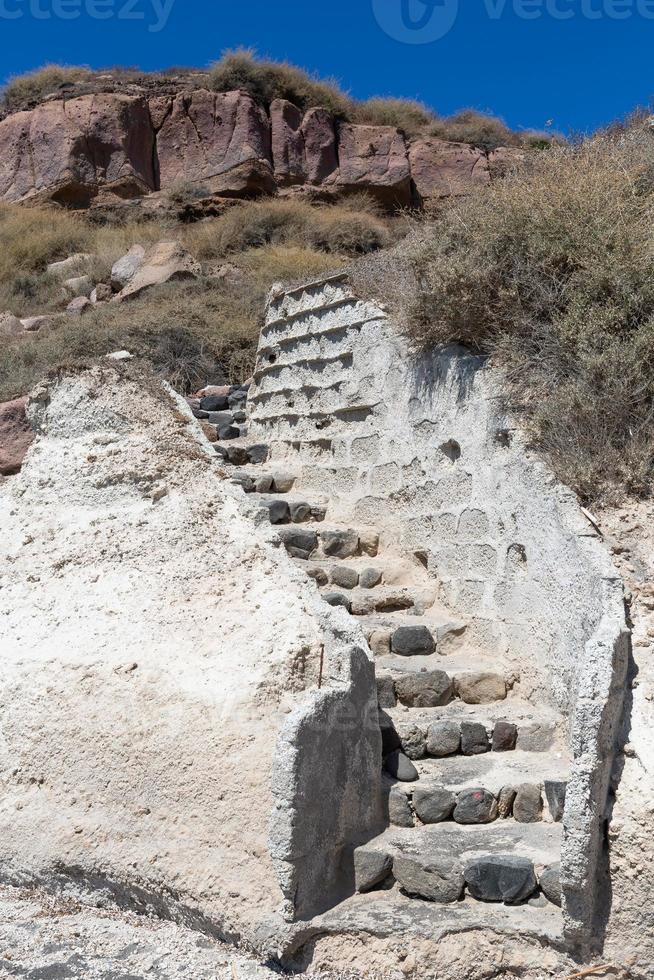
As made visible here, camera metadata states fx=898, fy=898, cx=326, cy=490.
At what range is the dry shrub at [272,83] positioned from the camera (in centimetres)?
2059

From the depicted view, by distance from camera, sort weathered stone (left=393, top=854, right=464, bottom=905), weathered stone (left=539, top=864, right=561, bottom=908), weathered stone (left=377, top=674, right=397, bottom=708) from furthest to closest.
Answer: weathered stone (left=377, top=674, right=397, bottom=708) → weathered stone (left=393, top=854, right=464, bottom=905) → weathered stone (left=539, top=864, right=561, bottom=908)

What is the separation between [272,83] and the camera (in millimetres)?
20750

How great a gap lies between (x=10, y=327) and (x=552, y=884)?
9.61 m

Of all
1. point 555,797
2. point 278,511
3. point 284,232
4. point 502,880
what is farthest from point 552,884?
point 284,232

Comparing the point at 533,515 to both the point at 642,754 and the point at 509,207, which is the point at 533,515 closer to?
the point at 642,754

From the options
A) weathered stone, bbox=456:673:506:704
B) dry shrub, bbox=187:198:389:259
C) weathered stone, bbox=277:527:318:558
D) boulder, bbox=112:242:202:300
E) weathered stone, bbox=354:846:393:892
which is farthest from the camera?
dry shrub, bbox=187:198:389:259

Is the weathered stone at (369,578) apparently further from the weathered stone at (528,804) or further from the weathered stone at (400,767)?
the weathered stone at (528,804)

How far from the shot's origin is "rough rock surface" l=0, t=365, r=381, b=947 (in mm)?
3506

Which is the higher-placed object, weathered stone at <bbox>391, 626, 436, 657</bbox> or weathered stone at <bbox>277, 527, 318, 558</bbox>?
weathered stone at <bbox>277, 527, 318, 558</bbox>

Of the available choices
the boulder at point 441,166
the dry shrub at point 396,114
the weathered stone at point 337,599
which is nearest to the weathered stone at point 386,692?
the weathered stone at point 337,599

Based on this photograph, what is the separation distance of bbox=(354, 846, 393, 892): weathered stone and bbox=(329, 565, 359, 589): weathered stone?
6.47 feet

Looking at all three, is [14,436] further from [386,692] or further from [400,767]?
[400,767]

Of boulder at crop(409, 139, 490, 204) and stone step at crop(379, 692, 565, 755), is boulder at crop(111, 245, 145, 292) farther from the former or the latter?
stone step at crop(379, 692, 565, 755)

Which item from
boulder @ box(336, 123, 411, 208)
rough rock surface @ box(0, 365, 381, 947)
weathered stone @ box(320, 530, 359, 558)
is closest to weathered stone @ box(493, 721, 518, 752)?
rough rock surface @ box(0, 365, 381, 947)
